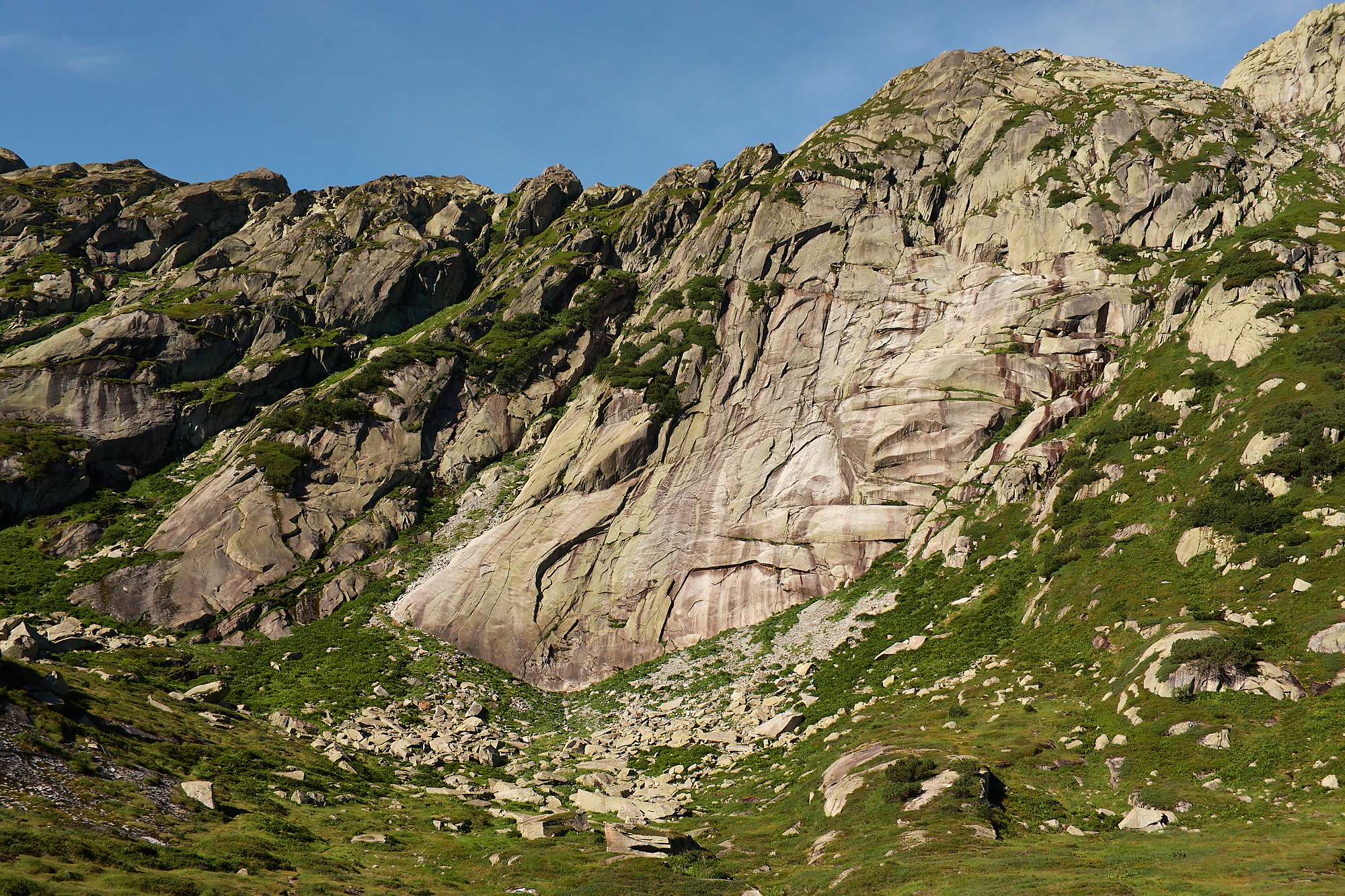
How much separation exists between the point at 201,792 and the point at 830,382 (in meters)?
Answer: 63.6

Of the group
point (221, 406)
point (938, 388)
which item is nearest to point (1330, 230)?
point (938, 388)

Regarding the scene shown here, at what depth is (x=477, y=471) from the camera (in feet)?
277

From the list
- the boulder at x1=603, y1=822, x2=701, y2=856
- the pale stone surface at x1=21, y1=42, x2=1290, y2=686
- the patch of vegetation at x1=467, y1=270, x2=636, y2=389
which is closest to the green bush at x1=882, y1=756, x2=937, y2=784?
the boulder at x1=603, y1=822, x2=701, y2=856

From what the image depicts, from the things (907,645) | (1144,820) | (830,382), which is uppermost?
(830,382)

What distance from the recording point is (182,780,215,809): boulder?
112 feet

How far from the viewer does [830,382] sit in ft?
250

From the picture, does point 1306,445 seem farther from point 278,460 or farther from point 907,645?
point 278,460

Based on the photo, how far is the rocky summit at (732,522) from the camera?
30.4 metres

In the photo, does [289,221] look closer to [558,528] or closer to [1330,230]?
[558,528]

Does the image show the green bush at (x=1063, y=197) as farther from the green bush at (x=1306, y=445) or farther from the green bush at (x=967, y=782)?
the green bush at (x=967, y=782)

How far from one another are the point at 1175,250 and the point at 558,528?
73212mm

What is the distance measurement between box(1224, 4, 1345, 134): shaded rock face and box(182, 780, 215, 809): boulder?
147589 millimetres

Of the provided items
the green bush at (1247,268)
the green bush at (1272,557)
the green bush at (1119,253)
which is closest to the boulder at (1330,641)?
the green bush at (1272,557)

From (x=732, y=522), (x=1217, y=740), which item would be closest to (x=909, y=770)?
(x=1217, y=740)
